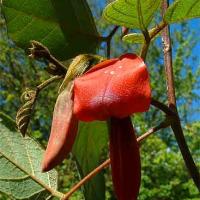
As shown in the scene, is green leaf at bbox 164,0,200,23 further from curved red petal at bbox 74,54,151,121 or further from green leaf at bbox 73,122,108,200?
green leaf at bbox 73,122,108,200

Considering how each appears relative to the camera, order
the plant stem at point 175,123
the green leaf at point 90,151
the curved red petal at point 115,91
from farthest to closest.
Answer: the green leaf at point 90,151
the plant stem at point 175,123
the curved red petal at point 115,91

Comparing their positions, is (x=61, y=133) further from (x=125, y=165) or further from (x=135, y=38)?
(x=135, y=38)

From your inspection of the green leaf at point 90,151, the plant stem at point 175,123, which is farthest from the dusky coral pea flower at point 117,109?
the green leaf at point 90,151

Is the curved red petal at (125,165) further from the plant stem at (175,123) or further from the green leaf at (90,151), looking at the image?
the green leaf at (90,151)

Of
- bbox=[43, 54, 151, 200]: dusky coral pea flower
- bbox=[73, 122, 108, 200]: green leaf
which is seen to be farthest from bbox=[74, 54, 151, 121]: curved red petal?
bbox=[73, 122, 108, 200]: green leaf

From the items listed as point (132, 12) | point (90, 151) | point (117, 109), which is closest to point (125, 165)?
point (117, 109)

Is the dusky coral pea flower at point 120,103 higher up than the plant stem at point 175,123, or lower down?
higher up

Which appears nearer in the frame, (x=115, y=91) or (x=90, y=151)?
(x=115, y=91)

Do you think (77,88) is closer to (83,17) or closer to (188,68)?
(83,17)
